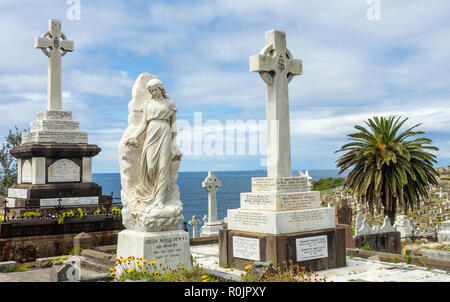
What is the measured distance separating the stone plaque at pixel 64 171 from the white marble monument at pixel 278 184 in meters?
7.82

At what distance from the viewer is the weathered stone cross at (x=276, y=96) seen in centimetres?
1177

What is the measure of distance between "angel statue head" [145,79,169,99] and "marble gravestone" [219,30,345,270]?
2911mm

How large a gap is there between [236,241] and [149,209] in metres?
2.88

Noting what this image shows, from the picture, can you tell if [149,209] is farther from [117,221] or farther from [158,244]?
[117,221]

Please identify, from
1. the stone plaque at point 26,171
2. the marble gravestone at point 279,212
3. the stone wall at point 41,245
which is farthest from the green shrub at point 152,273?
the stone plaque at point 26,171

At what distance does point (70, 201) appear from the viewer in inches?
661

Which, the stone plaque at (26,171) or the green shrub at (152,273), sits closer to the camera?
the green shrub at (152,273)

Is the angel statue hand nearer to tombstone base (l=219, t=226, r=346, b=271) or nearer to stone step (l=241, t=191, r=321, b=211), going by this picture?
stone step (l=241, t=191, r=321, b=211)

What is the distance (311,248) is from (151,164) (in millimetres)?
4325

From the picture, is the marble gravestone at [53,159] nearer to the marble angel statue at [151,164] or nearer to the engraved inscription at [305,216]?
the marble angel statue at [151,164]

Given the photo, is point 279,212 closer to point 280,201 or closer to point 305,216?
point 280,201

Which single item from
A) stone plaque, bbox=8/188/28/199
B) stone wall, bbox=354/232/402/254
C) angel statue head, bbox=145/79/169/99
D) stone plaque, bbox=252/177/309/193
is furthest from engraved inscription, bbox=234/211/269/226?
stone plaque, bbox=8/188/28/199
